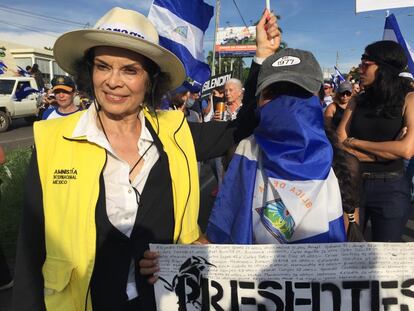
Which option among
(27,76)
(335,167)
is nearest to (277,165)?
(335,167)

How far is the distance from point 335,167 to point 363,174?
1296 millimetres

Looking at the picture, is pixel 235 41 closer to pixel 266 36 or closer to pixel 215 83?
pixel 215 83

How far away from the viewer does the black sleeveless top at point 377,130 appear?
110 inches

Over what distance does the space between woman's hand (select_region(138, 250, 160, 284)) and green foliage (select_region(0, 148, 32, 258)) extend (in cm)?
336

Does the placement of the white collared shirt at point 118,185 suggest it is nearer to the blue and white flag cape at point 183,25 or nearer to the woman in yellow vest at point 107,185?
the woman in yellow vest at point 107,185

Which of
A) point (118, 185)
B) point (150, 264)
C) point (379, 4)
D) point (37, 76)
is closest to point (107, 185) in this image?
point (118, 185)

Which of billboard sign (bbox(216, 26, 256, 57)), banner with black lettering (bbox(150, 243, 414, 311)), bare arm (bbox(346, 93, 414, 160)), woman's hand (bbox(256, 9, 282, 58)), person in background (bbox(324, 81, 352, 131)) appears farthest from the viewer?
billboard sign (bbox(216, 26, 256, 57))

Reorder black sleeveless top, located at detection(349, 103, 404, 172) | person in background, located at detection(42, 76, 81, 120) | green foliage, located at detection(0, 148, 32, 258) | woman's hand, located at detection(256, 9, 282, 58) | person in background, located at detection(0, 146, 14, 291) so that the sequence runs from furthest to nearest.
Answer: person in background, located at detection(42, 76, 81, 120) < green foliage, located at detection(0, 148, 32, 258) < person in background, located at detection(0, 146, 14, 291) < black sleeveless top, located at detection(349, 103, 404, 172) < woman's hand, located at detection(256, 9, 282, 58)

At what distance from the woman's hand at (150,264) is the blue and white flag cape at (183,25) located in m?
3.22

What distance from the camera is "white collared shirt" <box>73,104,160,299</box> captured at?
161 cm

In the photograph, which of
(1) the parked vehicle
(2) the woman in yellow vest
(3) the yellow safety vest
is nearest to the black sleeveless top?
(2) the woman in yellow vest

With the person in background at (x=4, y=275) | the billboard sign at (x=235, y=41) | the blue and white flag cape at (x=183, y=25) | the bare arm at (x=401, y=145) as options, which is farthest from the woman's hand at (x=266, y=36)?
the billboard sign at (x=235, y=41)

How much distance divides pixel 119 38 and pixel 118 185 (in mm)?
622

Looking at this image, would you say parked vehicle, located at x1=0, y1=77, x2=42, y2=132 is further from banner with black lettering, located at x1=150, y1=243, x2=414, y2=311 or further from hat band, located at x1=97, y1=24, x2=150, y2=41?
banner with black lettering, located at x1=150, y1=243, x2=414, y2=311
